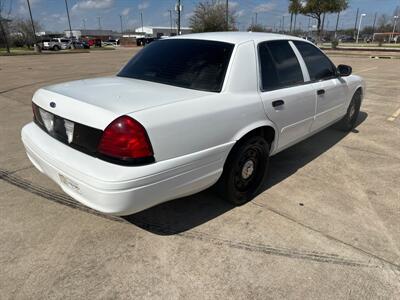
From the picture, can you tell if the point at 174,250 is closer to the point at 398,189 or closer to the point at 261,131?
the point at 261,131

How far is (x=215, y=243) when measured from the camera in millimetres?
2691

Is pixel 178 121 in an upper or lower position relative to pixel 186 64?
lower

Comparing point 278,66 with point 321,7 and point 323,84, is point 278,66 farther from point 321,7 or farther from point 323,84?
point 321,7

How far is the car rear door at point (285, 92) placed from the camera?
10.5 ft

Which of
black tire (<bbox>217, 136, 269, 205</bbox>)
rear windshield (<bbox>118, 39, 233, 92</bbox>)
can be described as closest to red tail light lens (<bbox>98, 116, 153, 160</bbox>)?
rear windshield (<bbox>118, 39, 233, 92</bbox>)

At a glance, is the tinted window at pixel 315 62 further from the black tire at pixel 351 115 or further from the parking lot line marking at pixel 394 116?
the parking lot line marking at pixel 394 116

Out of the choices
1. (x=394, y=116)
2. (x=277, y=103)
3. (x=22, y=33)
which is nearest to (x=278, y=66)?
(x=277, y=103)

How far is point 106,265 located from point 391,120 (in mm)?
6344

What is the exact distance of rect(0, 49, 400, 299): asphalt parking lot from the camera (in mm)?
2250

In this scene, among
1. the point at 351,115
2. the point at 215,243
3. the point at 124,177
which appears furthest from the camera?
the point at 351,115

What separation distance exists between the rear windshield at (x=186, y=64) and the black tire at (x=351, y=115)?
11.1 feet

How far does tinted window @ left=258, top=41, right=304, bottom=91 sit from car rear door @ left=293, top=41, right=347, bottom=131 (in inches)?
11.1

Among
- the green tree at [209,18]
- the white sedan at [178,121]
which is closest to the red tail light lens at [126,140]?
the white sedan at [178,121]

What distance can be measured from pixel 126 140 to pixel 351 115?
4818mm
